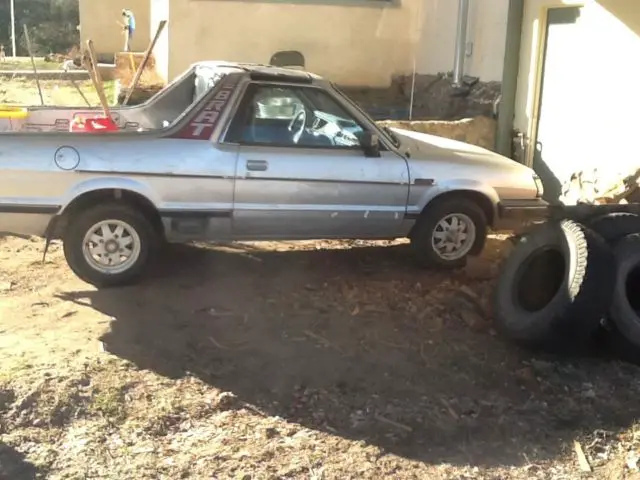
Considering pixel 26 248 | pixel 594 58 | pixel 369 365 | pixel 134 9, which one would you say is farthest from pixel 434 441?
pixel 134 9

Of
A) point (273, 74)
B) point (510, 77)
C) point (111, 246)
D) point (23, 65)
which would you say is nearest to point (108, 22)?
point (23, 65)

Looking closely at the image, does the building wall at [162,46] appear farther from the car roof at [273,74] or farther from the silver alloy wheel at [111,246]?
the silver alloy wheel at [111,246]

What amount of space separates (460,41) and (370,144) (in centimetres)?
559

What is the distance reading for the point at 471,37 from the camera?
1176cm

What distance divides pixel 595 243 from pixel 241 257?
3.24 meters

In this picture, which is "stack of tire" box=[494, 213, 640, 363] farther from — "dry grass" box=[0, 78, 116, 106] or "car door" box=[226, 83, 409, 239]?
"dry grass" box=[0, 78, 116, 106]

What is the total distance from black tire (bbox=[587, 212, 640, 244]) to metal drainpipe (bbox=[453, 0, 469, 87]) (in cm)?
589

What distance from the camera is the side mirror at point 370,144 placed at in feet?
22.3

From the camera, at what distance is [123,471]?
13.2ft

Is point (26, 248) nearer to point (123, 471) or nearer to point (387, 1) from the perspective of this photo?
point (123, 471)

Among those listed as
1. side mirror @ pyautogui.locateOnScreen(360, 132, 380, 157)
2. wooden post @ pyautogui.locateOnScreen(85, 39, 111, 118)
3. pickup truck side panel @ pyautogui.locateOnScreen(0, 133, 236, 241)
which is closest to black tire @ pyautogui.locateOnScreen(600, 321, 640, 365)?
side mirror @ pyautogui.locateOnScreen(360, 132, 380, 157)

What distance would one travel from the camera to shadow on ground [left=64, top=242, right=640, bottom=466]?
461 centimetres

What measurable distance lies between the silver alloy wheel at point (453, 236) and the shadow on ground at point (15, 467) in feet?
13.4

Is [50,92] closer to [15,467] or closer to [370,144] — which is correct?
[370,144]
